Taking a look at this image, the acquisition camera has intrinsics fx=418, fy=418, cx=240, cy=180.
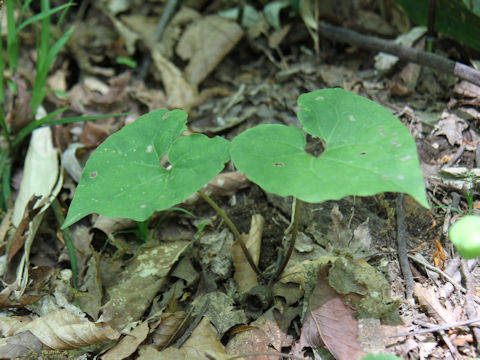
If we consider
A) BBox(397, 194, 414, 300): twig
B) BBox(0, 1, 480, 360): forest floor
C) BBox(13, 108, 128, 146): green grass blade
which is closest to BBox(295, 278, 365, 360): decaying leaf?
BBox(0, 1, 480, 360): forest floor

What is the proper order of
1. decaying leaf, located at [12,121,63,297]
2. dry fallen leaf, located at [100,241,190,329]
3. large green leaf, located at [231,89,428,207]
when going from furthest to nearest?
decaying leaf, located at [12,121,63,297]
dry fallen leaf, located at [100,241,190,329]
large green leaf, located at [231,89,428,207]

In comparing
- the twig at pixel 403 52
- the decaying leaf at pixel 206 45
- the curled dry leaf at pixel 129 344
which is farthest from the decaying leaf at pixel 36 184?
the twig at pixel 403 52

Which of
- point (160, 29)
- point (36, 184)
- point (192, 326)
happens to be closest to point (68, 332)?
point (192, 326)

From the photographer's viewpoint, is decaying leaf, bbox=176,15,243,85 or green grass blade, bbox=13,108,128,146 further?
decaying leaf, bbox=176,15,243,85

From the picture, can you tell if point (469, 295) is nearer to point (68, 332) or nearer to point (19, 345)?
point (68, 332)

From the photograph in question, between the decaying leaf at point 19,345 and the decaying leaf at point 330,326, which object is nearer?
the decaying leaf at point 330,326

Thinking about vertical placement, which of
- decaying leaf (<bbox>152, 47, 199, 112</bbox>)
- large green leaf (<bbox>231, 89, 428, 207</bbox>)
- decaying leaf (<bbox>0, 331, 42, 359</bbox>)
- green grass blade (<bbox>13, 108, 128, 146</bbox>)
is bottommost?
decaying leaf (<bbox>0, 331, 42, 359</bbox>)

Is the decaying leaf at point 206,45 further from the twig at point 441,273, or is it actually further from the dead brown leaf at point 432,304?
the dead brown leaf at point 432,304

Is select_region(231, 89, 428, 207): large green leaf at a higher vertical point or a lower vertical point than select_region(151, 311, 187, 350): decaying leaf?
higher

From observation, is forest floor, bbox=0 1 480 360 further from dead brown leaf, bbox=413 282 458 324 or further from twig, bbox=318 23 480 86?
twig, bbox=318 23 480 86

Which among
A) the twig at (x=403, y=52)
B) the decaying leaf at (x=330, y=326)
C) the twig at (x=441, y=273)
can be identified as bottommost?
the decaying leaf at (x=330, y=326)
